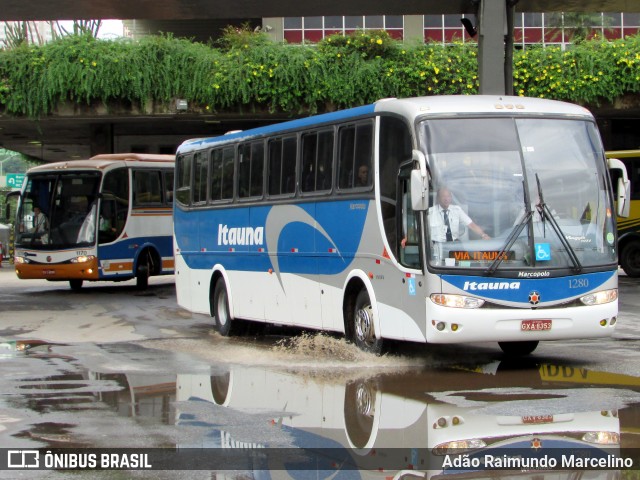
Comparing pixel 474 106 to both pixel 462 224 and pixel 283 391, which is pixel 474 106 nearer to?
pixel 462 224

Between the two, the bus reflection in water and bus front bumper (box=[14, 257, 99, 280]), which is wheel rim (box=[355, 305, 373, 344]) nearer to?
the bus reflection in water

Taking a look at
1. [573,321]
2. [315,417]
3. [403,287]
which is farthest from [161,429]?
[573,321]

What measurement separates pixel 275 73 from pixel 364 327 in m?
16.2

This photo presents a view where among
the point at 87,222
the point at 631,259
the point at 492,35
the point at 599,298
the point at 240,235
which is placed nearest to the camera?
the point at 599,298

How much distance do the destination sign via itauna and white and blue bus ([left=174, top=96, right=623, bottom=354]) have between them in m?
0.01

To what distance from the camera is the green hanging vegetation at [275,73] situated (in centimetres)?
2880

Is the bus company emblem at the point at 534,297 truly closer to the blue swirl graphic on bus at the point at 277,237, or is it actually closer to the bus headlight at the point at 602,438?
the blue swirl graphic on bus at the point at 277,237

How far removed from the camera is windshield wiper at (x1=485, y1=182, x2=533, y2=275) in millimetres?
12258

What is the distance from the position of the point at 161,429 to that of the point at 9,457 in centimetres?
147

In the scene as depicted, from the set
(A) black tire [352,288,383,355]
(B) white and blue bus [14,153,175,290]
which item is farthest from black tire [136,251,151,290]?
(A) black tire [352,288,383,355]

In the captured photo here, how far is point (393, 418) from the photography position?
9734 millimetres

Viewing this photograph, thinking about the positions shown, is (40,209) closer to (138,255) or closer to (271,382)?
(138,255)

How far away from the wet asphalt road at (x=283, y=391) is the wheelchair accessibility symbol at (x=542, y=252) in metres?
1.23

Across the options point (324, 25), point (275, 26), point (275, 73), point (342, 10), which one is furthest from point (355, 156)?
point (275, 26)
